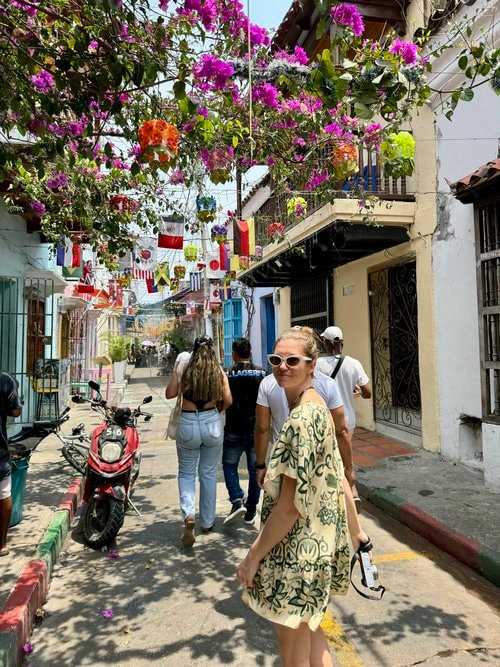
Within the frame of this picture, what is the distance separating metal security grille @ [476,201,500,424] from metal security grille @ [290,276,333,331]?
477 cm

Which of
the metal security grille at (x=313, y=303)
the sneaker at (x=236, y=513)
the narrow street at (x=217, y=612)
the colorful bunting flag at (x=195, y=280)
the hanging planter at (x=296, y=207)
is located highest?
the colorful bunting flag at (x=195, y=280)

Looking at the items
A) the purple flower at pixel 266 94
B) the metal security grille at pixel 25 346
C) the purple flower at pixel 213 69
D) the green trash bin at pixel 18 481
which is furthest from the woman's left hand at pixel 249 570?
the metal security grille at pixel 25 346

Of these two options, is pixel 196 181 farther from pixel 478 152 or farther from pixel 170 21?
pixel 478 152

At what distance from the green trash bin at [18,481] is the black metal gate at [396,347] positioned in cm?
561

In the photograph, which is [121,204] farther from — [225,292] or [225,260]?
[225,292]

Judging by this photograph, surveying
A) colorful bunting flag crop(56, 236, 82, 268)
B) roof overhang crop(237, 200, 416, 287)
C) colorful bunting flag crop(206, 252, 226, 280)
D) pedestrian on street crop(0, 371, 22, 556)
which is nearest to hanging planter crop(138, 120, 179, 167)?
pedestrian on street crop(0, 371, 22, 556)


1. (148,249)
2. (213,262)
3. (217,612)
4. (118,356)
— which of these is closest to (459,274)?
(217,612)

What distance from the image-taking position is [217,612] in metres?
2.88

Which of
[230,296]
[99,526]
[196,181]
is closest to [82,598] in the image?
[99,526]

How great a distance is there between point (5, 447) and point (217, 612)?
2.05 meters

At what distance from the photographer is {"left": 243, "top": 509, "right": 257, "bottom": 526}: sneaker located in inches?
168

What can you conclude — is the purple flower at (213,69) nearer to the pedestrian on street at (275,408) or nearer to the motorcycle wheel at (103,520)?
the pedestrian on street at (275,408)

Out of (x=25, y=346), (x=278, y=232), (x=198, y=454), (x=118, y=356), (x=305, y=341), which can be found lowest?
(x=198, y=454)

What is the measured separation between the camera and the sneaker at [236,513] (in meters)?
4.10
